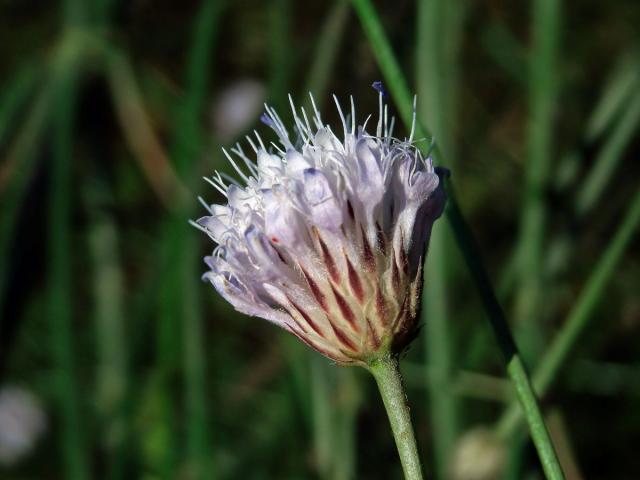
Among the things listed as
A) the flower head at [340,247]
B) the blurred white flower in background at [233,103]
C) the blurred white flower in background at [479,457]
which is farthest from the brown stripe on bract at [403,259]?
the blurred white flower in background at [233,103]

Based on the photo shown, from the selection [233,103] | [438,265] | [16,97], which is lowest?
[438,265]

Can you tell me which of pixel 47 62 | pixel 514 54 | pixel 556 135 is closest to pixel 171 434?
pixel 47 62

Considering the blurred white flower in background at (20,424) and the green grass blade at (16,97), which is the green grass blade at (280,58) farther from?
the blurred white flower in background at (20,424)

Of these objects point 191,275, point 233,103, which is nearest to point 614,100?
point 191,275

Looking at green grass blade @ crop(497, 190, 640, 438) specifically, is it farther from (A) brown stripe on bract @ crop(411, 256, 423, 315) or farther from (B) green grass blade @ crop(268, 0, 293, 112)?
(B) green grass blade @ crop(268, 0, 293, 112)

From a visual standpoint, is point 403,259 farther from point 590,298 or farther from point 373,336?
point 590,298

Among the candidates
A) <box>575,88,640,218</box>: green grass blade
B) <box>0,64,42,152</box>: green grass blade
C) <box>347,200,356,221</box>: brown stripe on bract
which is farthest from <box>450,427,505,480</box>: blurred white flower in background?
<box>0,64,42,152</box>: green grass blade

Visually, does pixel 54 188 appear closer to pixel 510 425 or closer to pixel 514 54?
pixel 510 425
